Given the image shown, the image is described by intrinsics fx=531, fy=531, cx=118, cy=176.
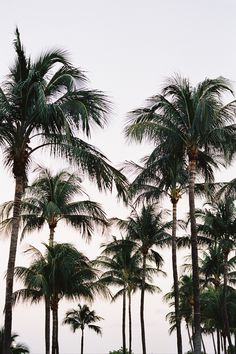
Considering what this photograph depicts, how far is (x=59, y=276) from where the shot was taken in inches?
1037

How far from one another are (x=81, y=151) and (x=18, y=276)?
49.1 ft

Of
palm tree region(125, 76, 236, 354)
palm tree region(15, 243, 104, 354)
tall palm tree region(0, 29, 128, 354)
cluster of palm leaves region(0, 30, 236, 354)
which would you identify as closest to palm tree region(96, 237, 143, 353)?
cluster of palm leaves region(0, 30, 236, 354)

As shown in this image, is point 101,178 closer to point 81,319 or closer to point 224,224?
point 224,224

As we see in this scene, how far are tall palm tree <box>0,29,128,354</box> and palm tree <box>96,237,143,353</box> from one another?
24.7 m

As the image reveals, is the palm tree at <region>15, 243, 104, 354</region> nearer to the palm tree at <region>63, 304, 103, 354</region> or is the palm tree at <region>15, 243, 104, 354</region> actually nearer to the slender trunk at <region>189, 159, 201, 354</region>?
the slender trunk at <region>189, 159, 201, 354</region>

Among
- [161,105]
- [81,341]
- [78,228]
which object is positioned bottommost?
[81,341]

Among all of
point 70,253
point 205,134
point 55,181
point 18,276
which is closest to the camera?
point 205,134

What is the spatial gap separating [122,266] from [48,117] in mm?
29202

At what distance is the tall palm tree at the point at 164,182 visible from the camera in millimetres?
23688

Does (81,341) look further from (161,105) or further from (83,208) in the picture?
(161,105)

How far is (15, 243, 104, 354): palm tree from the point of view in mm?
26000

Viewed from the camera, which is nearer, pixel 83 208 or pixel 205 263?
pixel 83 208

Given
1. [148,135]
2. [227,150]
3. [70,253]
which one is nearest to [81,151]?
[148,135]

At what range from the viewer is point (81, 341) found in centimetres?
5791
